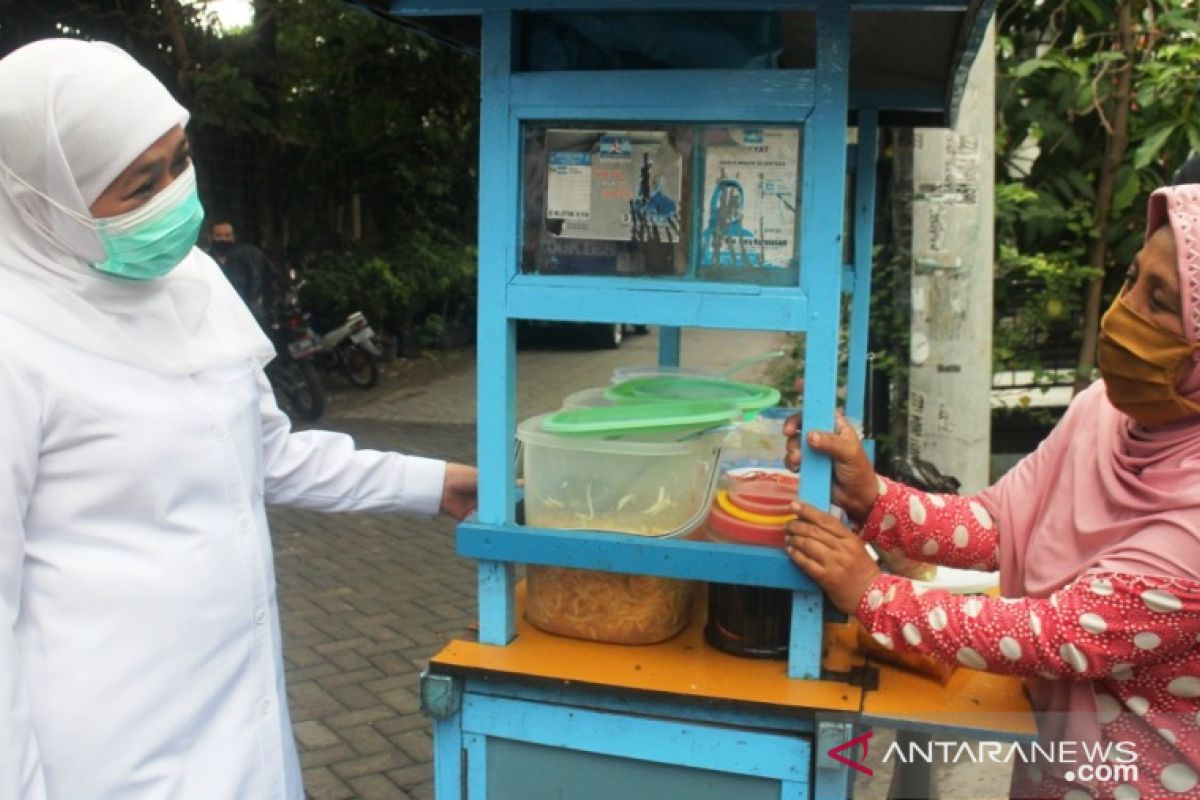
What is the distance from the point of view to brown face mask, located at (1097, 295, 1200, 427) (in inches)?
60.0

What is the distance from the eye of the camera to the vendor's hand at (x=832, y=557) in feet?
5.64

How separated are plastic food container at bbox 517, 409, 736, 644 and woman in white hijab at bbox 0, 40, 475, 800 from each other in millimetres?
492

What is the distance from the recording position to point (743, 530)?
6.16ft

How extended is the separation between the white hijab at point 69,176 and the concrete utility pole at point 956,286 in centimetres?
312

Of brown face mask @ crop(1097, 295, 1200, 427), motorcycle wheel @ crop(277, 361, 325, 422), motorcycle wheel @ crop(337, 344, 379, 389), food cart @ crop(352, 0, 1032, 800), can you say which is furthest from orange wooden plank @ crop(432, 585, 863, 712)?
motorcycle wheel @ crop(337, 344, 379, 389)

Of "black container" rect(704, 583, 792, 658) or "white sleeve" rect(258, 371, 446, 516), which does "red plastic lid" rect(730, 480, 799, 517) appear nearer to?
"black container" rect(704, 583, 792, 658)

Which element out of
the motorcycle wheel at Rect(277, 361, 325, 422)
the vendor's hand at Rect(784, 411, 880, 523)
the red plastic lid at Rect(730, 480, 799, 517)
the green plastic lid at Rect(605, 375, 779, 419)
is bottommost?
the motorcycle wheel at Rect(277, 361, 325, 422)

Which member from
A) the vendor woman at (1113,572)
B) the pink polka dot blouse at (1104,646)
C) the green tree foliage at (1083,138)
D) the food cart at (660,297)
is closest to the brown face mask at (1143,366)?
the vendor woman at (1113,572)

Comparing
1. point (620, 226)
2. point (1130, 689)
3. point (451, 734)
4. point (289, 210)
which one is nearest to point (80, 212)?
point (620, 226)

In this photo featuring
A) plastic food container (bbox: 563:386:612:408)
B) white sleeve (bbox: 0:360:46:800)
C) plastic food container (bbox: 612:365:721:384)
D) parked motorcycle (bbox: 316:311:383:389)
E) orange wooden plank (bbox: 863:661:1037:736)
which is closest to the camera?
white sleeve (bbox: 0:360:46:800)

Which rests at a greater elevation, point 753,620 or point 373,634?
point 753,620

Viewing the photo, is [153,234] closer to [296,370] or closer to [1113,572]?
[1113,572]

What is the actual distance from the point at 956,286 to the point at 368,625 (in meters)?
2.74

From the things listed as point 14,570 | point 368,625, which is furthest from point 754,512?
point 368,625
